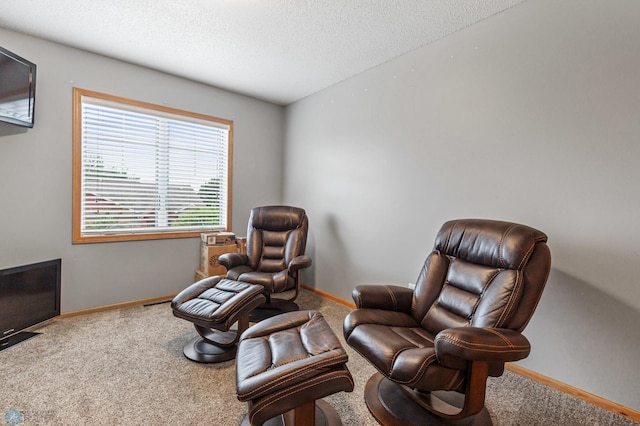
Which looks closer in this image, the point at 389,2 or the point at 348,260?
the point at 389,2

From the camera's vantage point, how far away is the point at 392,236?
304cm

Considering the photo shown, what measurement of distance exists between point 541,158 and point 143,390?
10.1ft

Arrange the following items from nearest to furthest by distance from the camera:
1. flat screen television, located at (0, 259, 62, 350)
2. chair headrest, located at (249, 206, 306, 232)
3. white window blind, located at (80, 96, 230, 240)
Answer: flat screen television, located at (0, 259, 62, 350) → white window blind, located at (80, 96, 230, 240) → chair headrest, located at (249, 206, 306, 232)

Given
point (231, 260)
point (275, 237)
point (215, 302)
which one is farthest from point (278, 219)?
point (215, 302)

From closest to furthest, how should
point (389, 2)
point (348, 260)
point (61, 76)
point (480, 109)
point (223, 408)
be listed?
point (223, 408)
point (389, 2)
point (480, 109)
point (61, 76)
point (348, 260)

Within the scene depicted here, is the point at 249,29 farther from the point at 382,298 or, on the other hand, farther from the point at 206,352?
the point at 206,352

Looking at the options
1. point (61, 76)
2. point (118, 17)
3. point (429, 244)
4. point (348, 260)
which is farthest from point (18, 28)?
point (429, 244)

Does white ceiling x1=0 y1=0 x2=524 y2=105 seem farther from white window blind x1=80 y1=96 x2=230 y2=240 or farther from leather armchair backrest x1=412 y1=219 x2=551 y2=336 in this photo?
leather armchair backrest x1=412 y1=219 x2=551 y2=336

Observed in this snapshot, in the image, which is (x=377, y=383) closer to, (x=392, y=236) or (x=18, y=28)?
(x=392, y=236)

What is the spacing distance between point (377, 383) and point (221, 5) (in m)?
2.92

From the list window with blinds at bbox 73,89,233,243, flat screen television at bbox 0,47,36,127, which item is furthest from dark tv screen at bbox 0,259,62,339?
flat screen television at bbox 0,47,36,127

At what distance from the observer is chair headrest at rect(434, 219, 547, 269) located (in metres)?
1.69

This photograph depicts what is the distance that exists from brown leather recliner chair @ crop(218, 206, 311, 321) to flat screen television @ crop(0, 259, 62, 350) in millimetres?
1512

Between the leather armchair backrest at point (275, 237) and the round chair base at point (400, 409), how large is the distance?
1.73 metres
